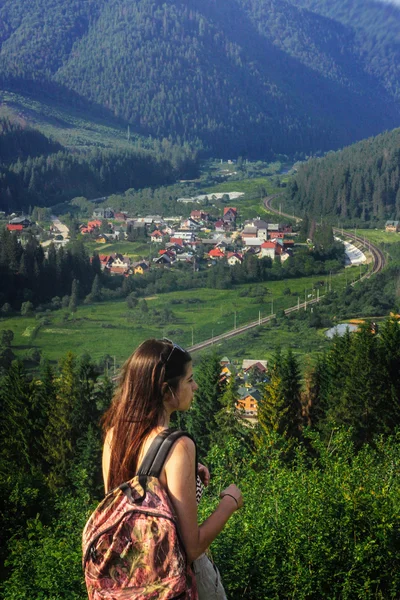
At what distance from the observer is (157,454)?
1472 millimetres

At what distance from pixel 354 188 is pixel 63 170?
59.3ft

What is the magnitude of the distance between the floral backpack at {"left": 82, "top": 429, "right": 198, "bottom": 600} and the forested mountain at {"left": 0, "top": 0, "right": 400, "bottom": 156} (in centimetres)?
8240

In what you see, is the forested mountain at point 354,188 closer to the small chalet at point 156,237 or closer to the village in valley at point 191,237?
the village in valley at point 191,237

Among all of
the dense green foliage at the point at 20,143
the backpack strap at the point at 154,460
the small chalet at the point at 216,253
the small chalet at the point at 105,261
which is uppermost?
the backpack strap at the point at 154,460

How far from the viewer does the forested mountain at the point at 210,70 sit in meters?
95.8

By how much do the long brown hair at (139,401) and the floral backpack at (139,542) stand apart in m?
0.07

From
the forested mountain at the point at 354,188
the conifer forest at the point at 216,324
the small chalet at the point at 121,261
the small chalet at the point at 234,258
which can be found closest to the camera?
the conifer forest at the point at 216,324

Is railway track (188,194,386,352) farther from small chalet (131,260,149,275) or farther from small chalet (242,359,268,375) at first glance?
small chalet (131,260,149,275)

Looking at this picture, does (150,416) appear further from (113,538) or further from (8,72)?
(8,72)

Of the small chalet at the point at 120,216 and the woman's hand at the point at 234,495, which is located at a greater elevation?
the woman's hand at the point at 234,495

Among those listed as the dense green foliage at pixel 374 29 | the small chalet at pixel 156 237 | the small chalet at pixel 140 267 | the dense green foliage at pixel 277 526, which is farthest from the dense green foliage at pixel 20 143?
the dense green foliage at pixel 374 29

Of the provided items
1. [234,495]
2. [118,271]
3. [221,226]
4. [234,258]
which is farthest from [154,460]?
[221,226]

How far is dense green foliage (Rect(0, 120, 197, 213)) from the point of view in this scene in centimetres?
4344

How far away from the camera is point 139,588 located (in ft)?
4.84
